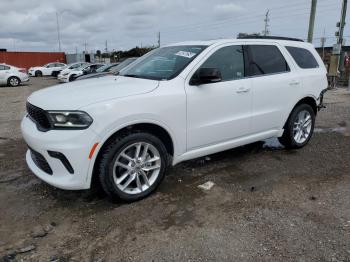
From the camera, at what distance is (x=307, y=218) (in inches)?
134

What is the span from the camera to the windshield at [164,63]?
13.5 ft

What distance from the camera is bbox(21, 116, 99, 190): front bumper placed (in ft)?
10.6

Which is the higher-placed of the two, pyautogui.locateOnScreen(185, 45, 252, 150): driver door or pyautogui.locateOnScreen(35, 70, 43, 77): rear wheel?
pyautogui.locateOnScreen(185, 45, 252, 150): driver door

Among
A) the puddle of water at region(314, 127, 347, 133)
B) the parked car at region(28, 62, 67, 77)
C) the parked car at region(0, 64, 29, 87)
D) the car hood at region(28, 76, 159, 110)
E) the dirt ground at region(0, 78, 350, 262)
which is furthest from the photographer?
the parked car at region(28, 62, 67, 77)

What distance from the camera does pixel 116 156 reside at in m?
3.48

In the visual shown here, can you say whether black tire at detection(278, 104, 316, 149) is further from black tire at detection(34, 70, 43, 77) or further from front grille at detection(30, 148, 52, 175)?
black tire at detection(34, 70, 43, 77)

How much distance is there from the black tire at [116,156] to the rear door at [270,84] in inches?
66.6

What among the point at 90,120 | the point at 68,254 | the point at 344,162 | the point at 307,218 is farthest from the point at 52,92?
the point at 344,162

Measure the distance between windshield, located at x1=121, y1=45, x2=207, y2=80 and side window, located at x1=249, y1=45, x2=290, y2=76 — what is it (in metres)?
0.86

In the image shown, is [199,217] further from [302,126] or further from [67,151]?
[302,126]

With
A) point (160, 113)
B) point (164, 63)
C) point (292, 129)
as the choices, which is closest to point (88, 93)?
point (160, 113)

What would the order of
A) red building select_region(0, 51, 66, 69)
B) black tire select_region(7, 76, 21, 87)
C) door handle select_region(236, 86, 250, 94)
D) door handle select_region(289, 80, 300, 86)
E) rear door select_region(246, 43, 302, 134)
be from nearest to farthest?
door handle select_region(236, 86, 250, 94) → rear door select_region(246, 43, 302, 134) → door handle select_region(289, 80, 300, 86) → black tire select_region(7, 76, 21, 87) → red building select_region(0, 51, 66, 69)

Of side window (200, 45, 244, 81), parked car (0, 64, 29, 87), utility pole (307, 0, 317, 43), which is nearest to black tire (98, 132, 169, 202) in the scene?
side window (200, 45, 244, 81)

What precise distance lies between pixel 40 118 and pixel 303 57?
419 centimetres
